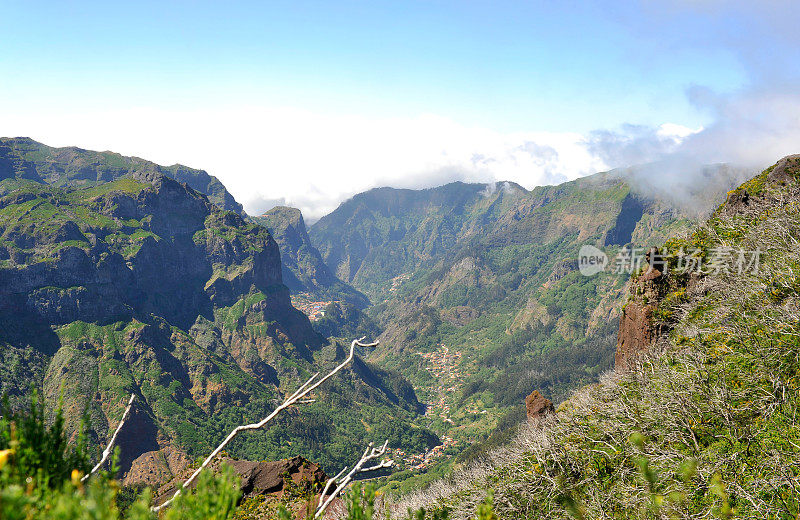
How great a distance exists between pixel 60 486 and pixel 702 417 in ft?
67.2

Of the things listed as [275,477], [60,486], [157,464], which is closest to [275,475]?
[275,477]

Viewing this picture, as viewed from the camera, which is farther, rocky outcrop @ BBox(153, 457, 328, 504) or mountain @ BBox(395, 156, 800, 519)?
rocky outcrop @ BBox(153, 457, 328, 504)

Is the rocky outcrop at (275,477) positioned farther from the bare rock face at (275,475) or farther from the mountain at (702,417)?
the mountain at (702,417)

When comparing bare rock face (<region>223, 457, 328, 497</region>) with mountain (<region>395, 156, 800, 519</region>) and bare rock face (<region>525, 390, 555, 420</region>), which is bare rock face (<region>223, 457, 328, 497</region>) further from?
bare rock face (<region>525, 390, 555, 420</region>)

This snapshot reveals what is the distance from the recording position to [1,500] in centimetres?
367

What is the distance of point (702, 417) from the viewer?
16406 mm

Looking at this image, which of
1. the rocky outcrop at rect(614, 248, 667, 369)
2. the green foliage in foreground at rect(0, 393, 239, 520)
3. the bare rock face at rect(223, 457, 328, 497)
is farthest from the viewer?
the rocky outcrop at rect(614, 248, 667, 369)

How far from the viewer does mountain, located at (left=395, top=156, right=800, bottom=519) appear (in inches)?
514

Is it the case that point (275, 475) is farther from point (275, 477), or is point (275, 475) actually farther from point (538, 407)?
point (538, 407)

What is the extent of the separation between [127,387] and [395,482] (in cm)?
11524

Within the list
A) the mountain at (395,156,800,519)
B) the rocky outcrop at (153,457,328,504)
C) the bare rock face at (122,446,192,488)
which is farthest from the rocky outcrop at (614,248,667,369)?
the bare rock face at (122,446,192,488)

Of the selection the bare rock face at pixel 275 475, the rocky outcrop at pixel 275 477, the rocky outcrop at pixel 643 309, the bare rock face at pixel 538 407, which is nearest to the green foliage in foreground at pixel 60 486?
the rocky outcrop at pixel 275 477

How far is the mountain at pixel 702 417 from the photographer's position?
13.0 m

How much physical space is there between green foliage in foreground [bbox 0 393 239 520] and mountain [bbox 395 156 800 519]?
513 cm
